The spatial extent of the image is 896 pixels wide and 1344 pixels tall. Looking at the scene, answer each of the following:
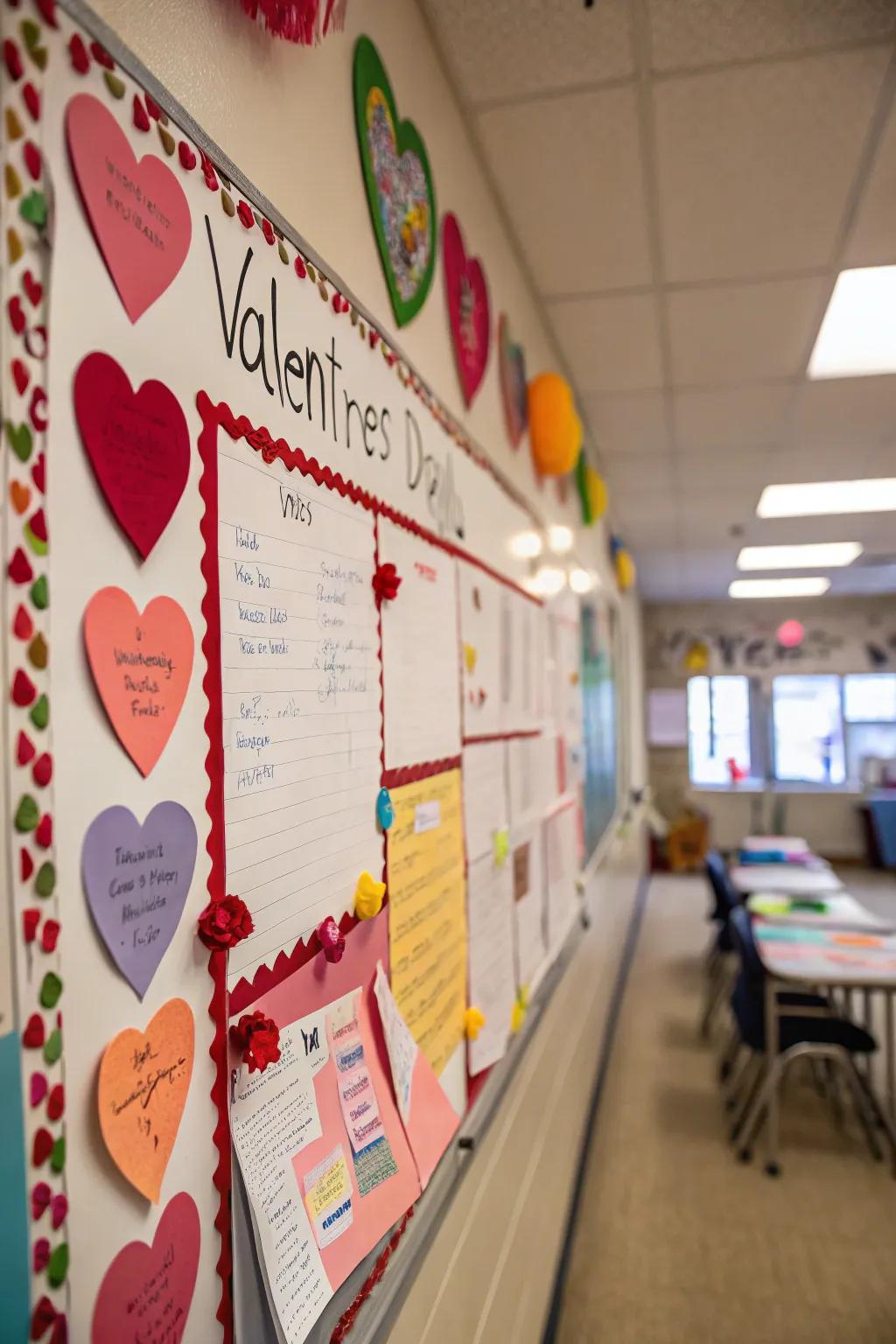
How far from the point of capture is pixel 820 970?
2.77m

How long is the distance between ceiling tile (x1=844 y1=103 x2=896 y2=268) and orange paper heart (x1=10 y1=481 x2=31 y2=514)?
1.86m

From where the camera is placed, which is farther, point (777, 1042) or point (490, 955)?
point (777, 1042)

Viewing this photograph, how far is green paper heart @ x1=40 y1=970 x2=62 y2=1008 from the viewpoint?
53 centimetres

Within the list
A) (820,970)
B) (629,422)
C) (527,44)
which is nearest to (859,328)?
(629,422)

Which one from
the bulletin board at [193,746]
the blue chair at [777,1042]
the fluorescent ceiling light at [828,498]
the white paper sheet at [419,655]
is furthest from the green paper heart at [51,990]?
the fluorescent ceiling light at [828,498]

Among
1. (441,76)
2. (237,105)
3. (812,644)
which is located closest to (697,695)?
(812,644)

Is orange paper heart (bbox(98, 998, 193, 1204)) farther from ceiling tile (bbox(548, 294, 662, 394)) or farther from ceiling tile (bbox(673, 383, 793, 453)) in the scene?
ceiling tile (bbox(673, 383, 793, 453))

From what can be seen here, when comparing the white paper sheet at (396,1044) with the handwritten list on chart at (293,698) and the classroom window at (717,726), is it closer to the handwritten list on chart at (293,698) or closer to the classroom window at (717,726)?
the handwritten list on chart at (293,698)

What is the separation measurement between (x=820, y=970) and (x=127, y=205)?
2851mm

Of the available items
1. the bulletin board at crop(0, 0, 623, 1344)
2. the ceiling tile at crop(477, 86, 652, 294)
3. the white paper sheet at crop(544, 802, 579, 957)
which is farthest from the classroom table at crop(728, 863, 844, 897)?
the bulletin board at crop(0, 0, 623, 1344)

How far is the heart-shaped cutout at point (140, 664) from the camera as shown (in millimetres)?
591

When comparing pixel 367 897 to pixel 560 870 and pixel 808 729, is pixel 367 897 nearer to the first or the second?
pixel 560 870

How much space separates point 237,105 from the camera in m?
0.82

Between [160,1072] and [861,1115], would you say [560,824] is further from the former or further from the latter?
[160,1072]
